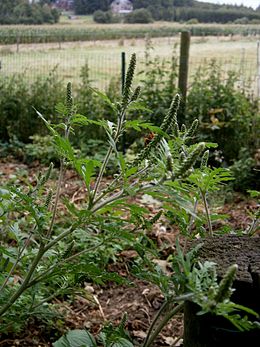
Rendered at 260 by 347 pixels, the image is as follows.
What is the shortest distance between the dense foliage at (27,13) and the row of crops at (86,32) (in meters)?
0.17

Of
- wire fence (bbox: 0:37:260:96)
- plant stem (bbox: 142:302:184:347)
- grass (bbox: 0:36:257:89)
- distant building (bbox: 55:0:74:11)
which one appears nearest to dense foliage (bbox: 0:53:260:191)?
wire fence (bbox: 0:37:260:96)

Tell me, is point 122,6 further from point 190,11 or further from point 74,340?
point 74,340

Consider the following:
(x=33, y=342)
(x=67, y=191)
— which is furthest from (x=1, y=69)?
(x=33, y=342)

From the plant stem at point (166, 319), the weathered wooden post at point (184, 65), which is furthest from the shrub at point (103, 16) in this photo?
the plant stem at point (166, 319)

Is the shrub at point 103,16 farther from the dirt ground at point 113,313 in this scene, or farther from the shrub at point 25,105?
the dirt ground at point 113,313

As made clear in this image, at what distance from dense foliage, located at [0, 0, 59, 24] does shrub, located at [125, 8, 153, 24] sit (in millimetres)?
1383

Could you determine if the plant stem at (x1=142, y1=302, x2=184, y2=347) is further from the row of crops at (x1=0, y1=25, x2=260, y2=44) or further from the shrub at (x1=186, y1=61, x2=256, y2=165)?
the row of crops at (x1=0, y1=25, x2=260, y2=44)

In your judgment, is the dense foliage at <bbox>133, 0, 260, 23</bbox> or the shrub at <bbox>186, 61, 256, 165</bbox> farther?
the dense foliage at <bbox>133, 0, 260, 23</bbox>

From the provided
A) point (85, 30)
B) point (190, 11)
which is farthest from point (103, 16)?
point (190, 11)

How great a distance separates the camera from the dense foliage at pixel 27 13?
11.2 metres

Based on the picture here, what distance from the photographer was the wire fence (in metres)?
9.60

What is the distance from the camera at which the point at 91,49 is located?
10633 millimetres

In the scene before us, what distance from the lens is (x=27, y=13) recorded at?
1116 centimetres

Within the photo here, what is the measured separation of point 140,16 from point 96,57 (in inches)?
58.0
